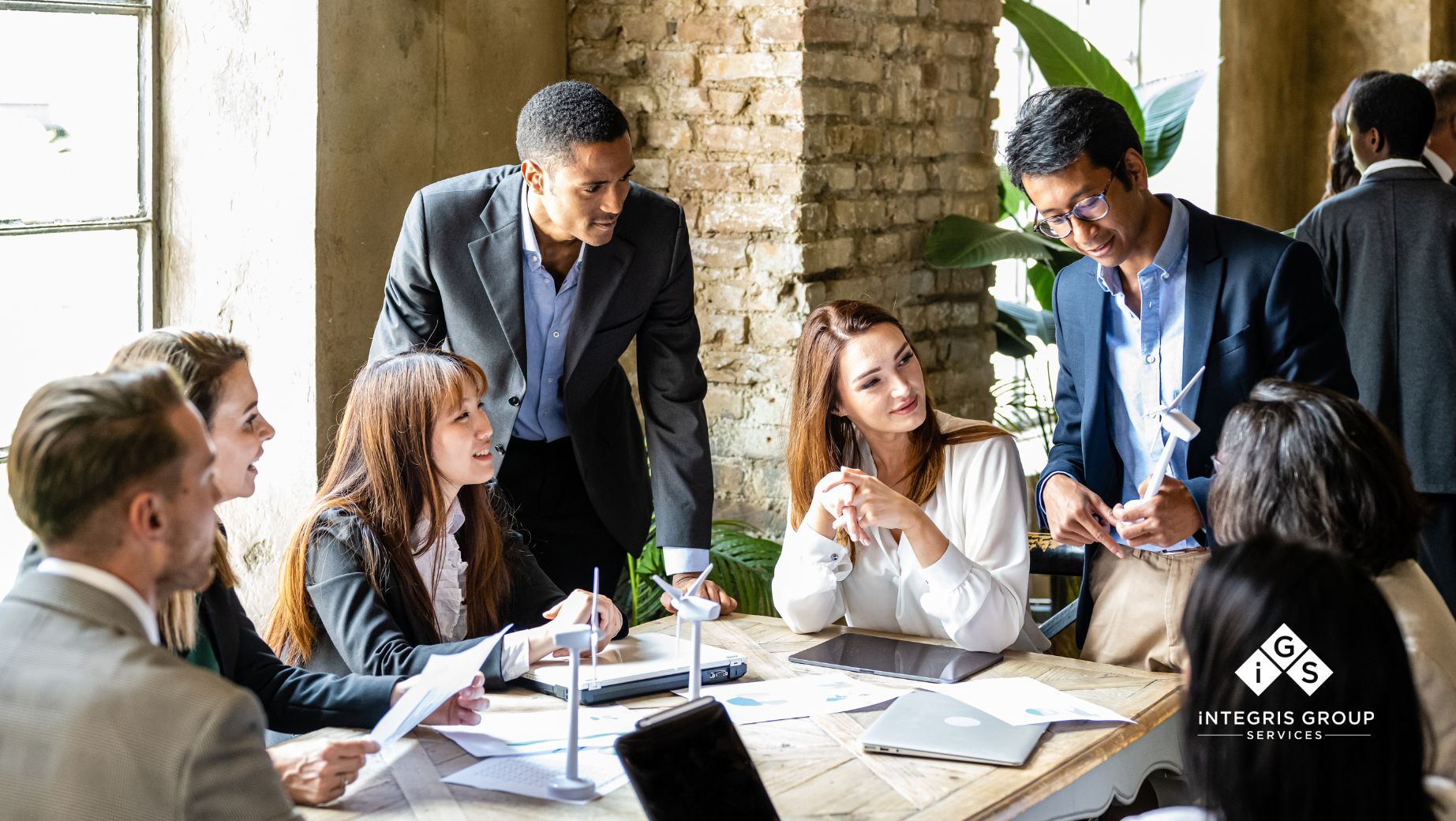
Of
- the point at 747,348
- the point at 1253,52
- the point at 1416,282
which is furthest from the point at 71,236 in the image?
the point at 1253,52

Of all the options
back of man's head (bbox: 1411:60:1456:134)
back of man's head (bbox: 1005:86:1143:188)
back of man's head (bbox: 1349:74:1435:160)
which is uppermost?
back of man's head (bbox: 1411:60:1456:134)

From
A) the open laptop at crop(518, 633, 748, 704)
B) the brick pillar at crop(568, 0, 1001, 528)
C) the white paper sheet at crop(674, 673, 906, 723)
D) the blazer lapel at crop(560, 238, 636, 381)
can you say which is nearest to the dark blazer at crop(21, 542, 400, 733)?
the open laptop at crop(518, 633, 748, 704)

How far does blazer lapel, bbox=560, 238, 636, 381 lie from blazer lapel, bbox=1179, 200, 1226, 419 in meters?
1.15

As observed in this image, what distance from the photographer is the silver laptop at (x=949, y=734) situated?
2031 mm

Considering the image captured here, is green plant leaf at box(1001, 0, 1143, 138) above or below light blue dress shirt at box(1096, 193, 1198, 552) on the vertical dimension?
above

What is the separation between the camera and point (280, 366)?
11.4 ft

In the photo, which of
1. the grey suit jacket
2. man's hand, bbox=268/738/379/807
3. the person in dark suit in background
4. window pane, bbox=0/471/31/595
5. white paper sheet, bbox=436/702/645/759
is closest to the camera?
the grey suit jacket

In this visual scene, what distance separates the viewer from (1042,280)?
484cm

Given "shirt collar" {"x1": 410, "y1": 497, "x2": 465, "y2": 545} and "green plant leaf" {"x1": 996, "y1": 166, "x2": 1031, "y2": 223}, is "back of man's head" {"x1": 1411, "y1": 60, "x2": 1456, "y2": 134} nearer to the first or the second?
"green plant leaf" {"x1": 996, "y1": 166, "x2": 1031, "y2": 223}

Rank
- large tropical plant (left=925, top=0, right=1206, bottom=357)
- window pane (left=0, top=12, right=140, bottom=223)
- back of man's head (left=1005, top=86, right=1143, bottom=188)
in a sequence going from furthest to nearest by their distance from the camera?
large tropical plant (left=925, top=0, right=1206, bottom=357) < window pane (left=0, top=12, right=140, bottom=223) < back of man's head (left=1005, top=86, right=1143, bottom=188)

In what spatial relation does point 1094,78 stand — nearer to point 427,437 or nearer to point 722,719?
point 427,437

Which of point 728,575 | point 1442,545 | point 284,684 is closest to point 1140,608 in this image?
point 728,575

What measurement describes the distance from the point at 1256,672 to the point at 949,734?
2.47 feet

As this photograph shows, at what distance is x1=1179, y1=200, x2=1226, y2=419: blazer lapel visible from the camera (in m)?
2.61
